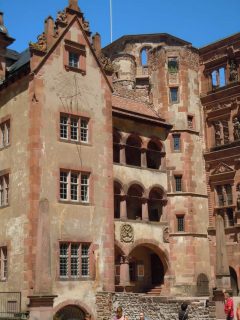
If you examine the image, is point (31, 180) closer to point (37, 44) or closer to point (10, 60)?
point (37, 44)

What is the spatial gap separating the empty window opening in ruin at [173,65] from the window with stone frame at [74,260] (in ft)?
58.5

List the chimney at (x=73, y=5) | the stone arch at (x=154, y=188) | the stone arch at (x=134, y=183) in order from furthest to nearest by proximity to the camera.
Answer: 1. the stone arch at (x=154, y=188)
2. the stone arch at (x=134, y=183)
3. the chimney at (x=73, y=5)

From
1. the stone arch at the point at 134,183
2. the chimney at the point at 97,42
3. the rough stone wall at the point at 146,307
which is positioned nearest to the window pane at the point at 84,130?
the chimney at the point at 97,42

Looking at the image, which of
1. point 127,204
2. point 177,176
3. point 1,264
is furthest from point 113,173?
point 1,264

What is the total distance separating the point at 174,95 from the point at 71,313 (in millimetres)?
19959

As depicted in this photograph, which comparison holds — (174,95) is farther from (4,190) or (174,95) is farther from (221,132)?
(4,190)

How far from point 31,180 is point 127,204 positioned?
10.8 m

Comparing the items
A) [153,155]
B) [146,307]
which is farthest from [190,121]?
[146,307]

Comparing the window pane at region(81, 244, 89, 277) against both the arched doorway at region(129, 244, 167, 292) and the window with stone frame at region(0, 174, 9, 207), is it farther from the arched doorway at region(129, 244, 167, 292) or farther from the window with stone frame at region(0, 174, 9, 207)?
the arched doorway at region(129, 244, 167, 292)

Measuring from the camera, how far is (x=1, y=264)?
31906 mm

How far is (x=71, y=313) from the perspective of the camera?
101 feet

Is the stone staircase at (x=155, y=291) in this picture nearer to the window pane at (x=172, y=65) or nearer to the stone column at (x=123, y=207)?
the stone column at (x=123, y=207)

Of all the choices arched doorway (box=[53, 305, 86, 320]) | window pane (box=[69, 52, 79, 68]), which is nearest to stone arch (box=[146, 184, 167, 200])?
window pane (box=[69, 52, 79, 68])

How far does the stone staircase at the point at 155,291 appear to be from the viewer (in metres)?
39.1
